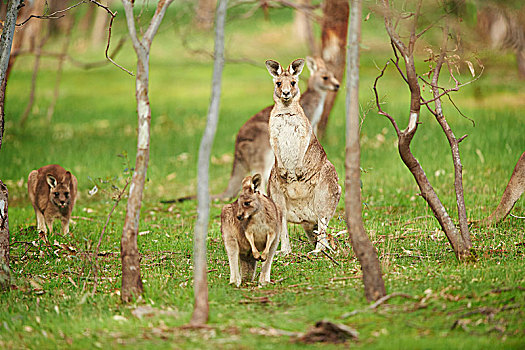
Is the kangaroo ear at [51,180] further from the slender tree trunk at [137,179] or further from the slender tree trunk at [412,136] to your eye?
the slender tree trunk at [412,136]

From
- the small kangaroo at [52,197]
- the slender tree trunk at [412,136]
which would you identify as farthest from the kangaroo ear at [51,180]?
the slender tree trunk at [412,136]

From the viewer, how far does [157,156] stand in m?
14.6

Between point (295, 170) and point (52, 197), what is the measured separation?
3.00 m

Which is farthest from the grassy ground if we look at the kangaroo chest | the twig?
the kangaroo chest

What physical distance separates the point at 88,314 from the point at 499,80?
716 inches

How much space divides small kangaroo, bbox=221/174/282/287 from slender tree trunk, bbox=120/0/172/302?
951 mm

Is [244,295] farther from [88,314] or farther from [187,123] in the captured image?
[187,123]

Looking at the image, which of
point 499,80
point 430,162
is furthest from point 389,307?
point 499,80

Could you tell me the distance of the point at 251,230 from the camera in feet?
20.2

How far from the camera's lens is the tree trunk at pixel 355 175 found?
5117mm

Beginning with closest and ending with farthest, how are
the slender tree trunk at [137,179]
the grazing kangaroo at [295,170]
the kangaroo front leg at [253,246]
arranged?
the slender tree trunk at [137,179], the kangaroo front leg at [253,246], the grazing kangaroo at [295,170]

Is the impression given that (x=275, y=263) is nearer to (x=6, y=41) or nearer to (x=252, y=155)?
(x=6, y=41)

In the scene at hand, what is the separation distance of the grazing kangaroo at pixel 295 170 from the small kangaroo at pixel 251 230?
4.63ft

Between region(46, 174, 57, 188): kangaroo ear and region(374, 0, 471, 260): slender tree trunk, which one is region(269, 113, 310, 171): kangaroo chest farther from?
region(46, 174, 57, 188): kangaroo ear
